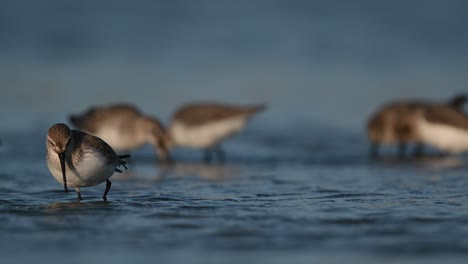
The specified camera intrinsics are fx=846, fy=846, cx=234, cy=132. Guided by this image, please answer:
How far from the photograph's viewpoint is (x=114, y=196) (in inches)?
314

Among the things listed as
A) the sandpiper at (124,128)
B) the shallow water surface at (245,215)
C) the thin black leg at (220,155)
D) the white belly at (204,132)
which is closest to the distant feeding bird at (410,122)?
the shallow water surface at (245,215)

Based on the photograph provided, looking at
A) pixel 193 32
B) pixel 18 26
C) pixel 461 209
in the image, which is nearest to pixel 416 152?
pixel 461 209

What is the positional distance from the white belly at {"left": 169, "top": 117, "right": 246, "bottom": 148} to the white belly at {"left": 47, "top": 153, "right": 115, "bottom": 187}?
5.25 m

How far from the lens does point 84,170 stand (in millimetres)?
7332

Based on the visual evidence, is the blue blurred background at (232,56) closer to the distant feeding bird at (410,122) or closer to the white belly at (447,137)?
the distant feeding bird at (410,122)

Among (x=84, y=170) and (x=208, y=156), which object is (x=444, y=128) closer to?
(x=208, y=156)

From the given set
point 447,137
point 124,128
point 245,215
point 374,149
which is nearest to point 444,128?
point 447,137

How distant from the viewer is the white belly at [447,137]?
40.7 ft

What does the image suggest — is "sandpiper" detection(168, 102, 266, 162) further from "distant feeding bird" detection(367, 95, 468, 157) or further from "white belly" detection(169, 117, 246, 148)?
"distant feeding bird" detection(367, 95, 468, 157)

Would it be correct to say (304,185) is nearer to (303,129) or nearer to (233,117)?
(233,117)

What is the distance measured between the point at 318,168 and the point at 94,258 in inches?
221

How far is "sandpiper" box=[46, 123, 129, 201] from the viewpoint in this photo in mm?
7258

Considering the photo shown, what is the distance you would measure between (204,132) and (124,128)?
131 cm

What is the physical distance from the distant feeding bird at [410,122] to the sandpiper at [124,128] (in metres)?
3.24
